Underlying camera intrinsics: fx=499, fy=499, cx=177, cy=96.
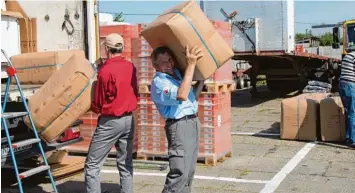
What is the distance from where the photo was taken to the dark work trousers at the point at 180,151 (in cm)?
428

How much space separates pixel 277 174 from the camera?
259 inches

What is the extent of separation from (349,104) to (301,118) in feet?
2.99

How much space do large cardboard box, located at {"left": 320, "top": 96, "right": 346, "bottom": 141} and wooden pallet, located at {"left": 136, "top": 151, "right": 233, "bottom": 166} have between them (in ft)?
6.29

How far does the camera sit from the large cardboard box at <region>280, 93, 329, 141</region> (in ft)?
28.0

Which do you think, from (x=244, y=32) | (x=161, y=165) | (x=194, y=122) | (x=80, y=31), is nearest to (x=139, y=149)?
(x=161, y=165)

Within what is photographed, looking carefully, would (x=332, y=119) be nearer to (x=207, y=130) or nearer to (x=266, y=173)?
(x=266, y=173)

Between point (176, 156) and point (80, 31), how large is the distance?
3.70 metres

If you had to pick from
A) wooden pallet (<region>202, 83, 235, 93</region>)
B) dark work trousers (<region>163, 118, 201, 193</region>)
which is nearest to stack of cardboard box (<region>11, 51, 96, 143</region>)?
dark work trousers (<region>163, 118, 201, 193</region>)

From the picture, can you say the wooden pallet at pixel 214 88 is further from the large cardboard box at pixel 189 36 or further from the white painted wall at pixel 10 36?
the white painted wall at pixel 10 36

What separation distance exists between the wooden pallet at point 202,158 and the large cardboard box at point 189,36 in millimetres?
2781

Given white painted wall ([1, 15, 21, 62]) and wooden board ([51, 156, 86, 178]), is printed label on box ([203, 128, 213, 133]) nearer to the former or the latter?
wooden board ([51, 156, 86, 178])

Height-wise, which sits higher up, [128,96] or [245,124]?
[128,96]

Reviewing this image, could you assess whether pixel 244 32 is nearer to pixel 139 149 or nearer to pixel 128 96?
pixel 139 149

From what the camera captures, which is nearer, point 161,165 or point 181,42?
point 181,42
